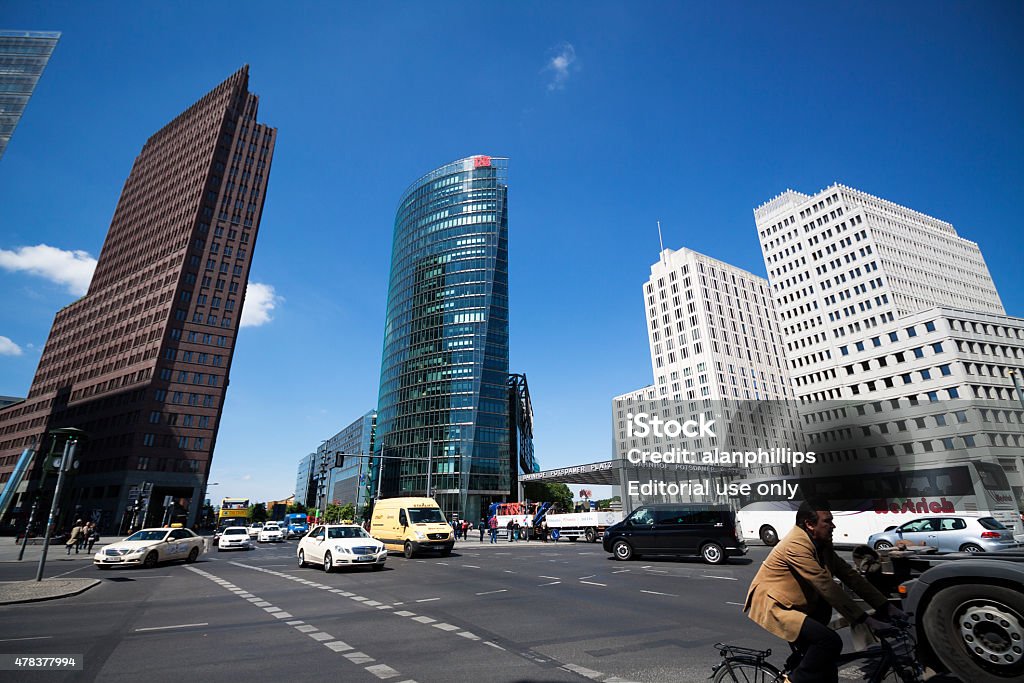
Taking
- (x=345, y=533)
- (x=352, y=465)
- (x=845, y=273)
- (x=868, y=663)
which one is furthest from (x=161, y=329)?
(x=845, y=273)

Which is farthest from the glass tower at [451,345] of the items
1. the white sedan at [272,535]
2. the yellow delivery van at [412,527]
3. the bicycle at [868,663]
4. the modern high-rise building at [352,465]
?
the bicycle at [868,663]

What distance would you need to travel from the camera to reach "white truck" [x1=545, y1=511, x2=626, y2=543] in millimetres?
37688

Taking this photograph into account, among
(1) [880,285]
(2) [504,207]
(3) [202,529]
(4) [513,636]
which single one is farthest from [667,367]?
(4) [513,636]

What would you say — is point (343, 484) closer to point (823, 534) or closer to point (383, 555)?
point (383, 555)

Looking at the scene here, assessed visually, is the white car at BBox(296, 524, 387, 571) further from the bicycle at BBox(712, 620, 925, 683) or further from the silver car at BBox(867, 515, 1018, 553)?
the silver car at BBox(867, 515, 1018, 553)

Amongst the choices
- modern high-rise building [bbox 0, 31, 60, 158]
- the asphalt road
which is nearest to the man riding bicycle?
the asphalt road

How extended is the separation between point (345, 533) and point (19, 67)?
10834 cm

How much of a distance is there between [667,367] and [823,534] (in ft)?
387

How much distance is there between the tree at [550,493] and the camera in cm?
11631

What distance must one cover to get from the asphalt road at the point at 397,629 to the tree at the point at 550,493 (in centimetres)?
10082

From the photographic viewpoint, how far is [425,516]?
22.7 m

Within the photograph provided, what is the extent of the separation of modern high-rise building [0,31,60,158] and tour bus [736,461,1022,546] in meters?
103

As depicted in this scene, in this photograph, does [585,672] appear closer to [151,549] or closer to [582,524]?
[151,549]

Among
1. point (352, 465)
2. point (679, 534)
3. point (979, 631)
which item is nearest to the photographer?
point (979, 631)
